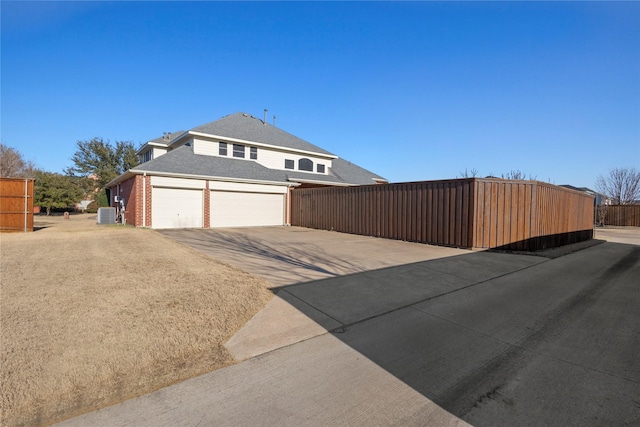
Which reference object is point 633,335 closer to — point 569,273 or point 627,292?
point 627,292

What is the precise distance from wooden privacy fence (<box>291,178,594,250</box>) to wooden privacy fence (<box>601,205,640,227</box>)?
21.0 meters

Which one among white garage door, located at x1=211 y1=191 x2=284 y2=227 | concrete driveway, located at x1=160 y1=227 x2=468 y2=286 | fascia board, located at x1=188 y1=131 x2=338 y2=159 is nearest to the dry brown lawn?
concrete driveway, located at x1=160 y1=227 x2=468 y2=286

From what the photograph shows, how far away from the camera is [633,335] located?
12.1 ft

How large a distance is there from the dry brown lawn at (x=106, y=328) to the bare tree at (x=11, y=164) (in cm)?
3972

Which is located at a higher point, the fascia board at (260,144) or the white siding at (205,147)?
the fascia board at (260,144)

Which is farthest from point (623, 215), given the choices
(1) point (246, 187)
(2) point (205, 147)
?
(2) point (205, 147)

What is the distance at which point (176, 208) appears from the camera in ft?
A: 53.8

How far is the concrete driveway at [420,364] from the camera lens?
224 centimetres

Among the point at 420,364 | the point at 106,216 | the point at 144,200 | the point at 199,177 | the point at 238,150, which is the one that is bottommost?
the point at 420,364

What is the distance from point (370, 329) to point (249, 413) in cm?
198

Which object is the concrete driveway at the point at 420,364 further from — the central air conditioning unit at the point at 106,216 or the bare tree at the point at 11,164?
the bare tree at the point at 11,164

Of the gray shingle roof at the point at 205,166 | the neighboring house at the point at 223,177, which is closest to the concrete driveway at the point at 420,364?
the neighboring house at the point at 223,177

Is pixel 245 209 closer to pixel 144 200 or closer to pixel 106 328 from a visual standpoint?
pixel 144 200

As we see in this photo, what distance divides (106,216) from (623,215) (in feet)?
148
